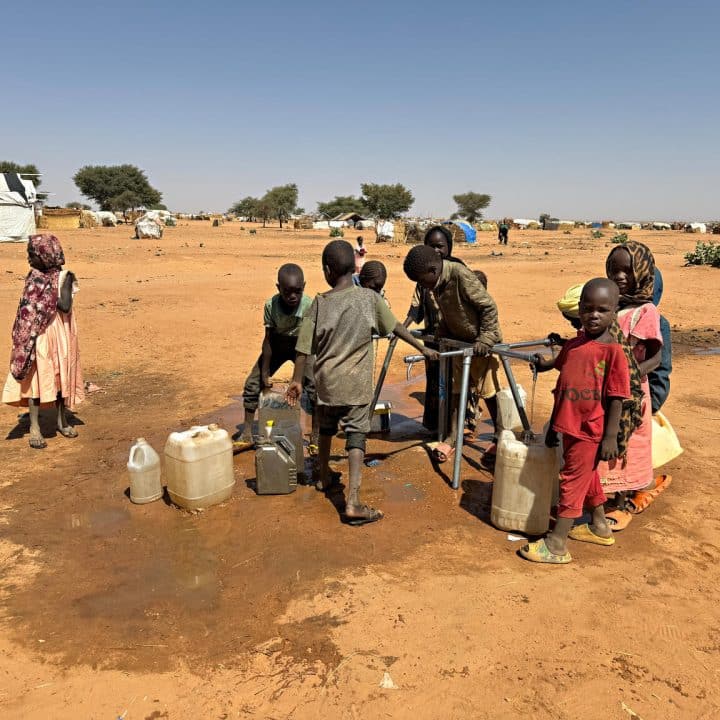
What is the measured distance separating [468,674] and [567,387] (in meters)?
1.56

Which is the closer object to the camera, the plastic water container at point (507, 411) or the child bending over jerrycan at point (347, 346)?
the child bending over jerrycan at point (347, 346)

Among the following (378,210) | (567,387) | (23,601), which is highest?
(378,210)

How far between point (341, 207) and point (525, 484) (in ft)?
238

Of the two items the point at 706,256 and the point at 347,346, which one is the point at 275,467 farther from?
the point at 706,256

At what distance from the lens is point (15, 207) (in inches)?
938

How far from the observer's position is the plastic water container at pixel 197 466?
389 centimetres

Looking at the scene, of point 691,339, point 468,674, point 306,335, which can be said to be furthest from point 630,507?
point 691,339

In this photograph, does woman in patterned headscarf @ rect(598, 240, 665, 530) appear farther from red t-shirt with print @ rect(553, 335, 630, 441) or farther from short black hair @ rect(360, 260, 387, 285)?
short black hair @ rect(360, 260, 387, 285)

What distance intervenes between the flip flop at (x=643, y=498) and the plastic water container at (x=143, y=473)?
331 centimetres

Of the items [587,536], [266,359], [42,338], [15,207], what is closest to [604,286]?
[587,536]

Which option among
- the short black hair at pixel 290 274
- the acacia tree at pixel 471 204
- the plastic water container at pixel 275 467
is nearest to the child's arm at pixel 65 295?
the short black hair at pixel 290 274

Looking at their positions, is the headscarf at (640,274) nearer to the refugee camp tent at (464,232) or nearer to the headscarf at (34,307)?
the headscarf at (34,307)

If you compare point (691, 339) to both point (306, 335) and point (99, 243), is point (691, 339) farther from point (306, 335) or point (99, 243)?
point (99, 243)

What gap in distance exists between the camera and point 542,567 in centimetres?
334
